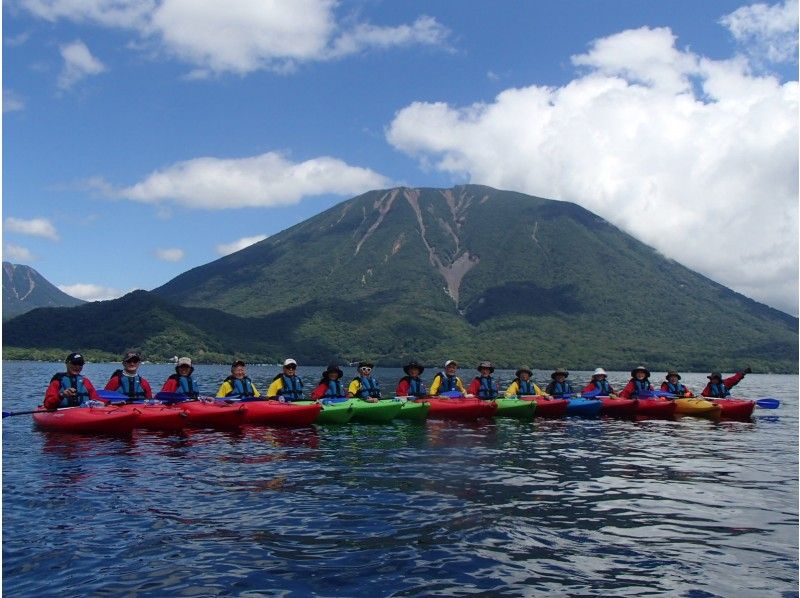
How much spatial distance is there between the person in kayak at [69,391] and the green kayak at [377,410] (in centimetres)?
1022

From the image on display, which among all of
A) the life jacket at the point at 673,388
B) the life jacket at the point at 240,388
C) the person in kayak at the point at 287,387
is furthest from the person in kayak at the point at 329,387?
the life jacket at the point at 673,388

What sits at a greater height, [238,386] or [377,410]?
[238,386]

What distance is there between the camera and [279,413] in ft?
82.6

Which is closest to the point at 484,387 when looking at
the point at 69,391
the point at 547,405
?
the point at 547,405

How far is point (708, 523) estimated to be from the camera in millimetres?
12375

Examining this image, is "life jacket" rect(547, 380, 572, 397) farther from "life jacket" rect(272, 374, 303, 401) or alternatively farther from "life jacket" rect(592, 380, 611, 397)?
"life jacket" rect(272, 374, 303, 401)

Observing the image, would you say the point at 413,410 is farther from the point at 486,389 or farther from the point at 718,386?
the point at 718,386

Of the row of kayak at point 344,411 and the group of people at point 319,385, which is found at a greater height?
the group of people at point 319,385

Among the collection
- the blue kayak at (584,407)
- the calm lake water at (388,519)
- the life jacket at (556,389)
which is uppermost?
the life jacket at (556,389)

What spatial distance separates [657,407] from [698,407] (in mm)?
2137

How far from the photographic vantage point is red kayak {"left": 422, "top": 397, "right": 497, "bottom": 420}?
29.3m

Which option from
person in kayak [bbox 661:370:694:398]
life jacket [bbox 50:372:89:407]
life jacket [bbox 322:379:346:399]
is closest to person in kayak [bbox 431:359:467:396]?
life jacket [bbox 322:379:346:399]

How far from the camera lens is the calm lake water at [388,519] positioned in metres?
9.03

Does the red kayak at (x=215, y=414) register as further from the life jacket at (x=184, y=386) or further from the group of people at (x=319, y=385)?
the group of people at (x=319, y=385)
